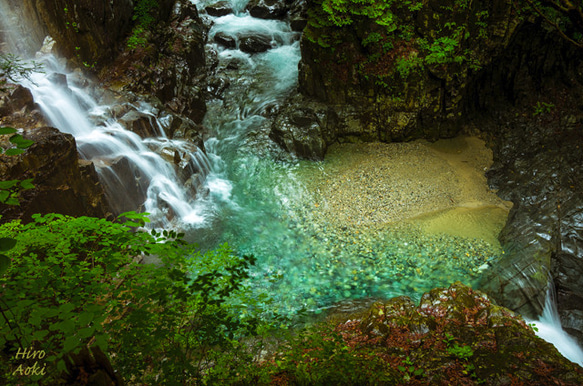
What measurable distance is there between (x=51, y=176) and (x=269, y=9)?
15606 mm

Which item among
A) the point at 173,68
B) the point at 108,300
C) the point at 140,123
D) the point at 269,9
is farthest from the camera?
the point at 269,9

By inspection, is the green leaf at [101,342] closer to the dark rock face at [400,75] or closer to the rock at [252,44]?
the dark rock face at [400,75]

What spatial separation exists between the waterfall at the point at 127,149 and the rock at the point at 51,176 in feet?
2.37

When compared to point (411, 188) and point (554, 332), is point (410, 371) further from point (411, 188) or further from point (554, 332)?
point (411, 188)

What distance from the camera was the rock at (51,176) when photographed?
15.8ft

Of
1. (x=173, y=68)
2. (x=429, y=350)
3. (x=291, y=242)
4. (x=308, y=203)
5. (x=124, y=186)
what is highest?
(x=173, y=68)

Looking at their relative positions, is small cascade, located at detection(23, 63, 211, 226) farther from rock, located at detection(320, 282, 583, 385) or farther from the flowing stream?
rock, located at detection(320, 282, 583, 385)

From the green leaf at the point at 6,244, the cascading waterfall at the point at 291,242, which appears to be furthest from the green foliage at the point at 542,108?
the green leaf at the point at 6,244

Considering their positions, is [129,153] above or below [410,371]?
above

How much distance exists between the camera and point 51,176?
5.27 meters

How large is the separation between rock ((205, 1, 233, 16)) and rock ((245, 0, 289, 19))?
1.36 m

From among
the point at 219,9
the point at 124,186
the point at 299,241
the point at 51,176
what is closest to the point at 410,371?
the point at 299,241

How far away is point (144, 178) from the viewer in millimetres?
7918

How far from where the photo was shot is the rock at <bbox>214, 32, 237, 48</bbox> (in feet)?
50.2
